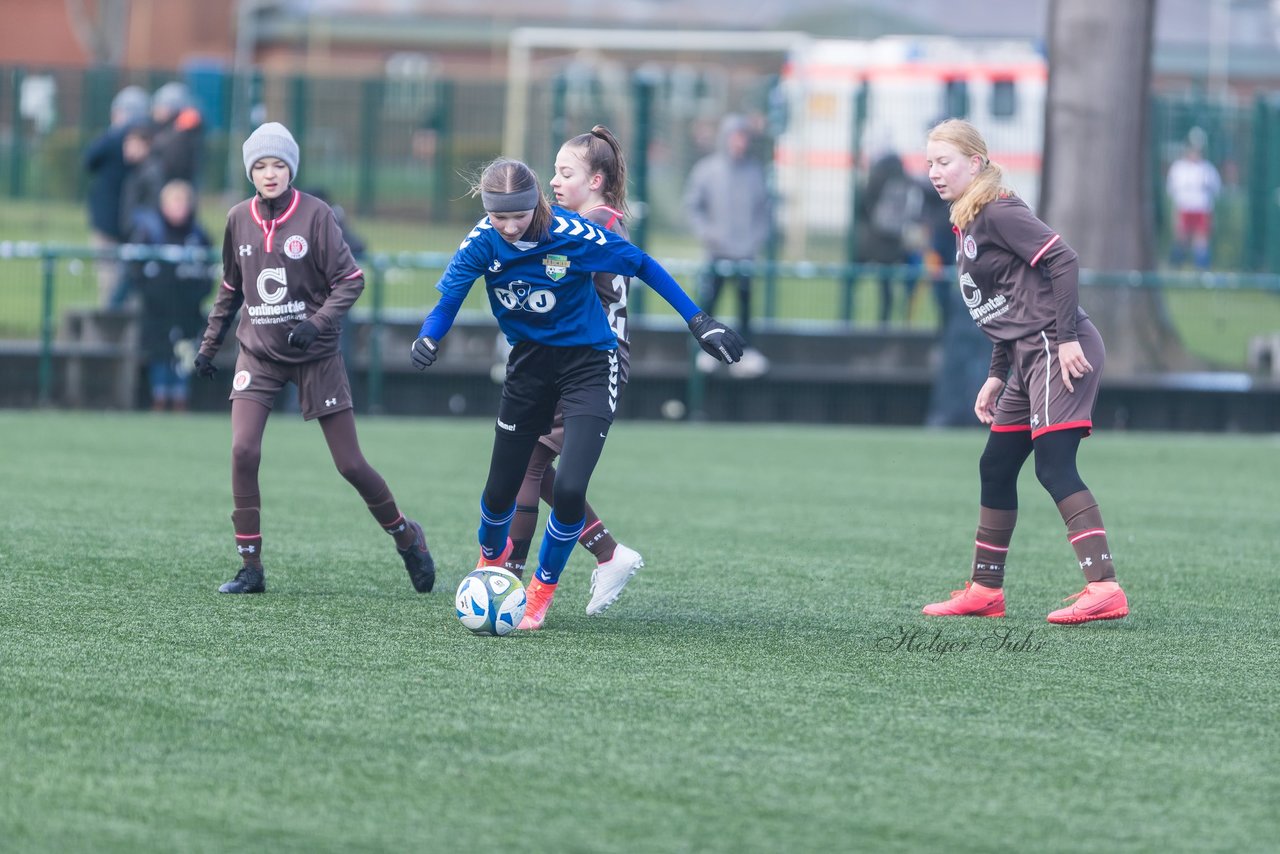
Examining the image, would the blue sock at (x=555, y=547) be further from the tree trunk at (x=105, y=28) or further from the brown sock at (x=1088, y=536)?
the tree trunk at (x=105, y=28)

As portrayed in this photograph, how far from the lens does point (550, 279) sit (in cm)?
646

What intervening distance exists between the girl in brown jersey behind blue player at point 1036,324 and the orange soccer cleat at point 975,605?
0.24 meters

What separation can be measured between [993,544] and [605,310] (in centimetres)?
169

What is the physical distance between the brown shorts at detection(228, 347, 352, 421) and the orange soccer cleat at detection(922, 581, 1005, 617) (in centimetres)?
237

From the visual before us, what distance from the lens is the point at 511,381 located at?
6.68 m

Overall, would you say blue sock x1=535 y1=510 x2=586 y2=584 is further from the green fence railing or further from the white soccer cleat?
the green fence railing

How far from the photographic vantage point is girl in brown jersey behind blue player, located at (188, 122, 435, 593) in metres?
7.12

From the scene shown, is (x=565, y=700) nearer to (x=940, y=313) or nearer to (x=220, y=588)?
(x=220, y=588)

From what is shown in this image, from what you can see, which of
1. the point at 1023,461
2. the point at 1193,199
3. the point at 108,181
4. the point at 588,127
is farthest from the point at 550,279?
the point at 1193,199

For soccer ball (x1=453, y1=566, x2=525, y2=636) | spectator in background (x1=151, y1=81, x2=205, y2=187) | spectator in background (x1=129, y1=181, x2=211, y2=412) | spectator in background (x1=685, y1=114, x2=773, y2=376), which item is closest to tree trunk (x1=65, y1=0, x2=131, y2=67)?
spectator in background (x1=151, y1=81, x2=205, y2=187)

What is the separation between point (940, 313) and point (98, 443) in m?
7.44

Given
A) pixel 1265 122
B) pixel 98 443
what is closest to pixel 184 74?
pixel 98 443

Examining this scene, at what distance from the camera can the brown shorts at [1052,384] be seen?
677 centimetres

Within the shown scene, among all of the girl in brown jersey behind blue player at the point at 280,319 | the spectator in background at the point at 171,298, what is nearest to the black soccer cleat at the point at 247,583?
the girl in brown jersey behind blue player at the point at 280,319
